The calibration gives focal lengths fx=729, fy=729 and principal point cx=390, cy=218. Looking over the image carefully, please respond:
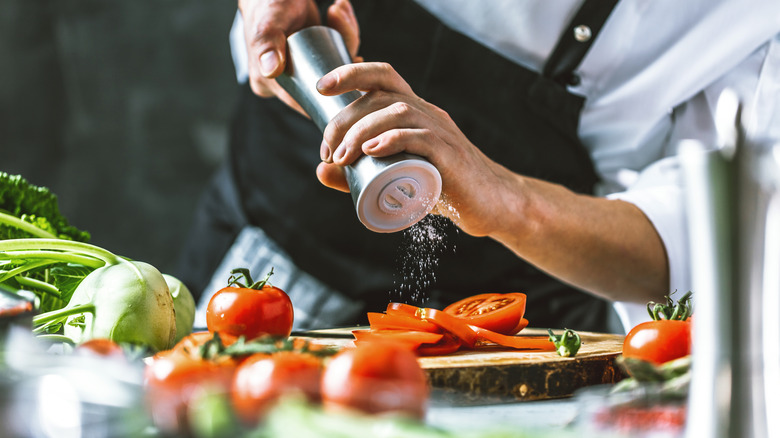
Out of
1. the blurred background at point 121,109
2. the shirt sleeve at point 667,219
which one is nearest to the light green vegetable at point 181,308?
the shirt sleeve at point 667,219

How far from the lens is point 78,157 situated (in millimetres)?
3154

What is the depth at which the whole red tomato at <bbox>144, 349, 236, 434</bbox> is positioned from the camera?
1.35 ft

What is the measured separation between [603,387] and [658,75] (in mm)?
725

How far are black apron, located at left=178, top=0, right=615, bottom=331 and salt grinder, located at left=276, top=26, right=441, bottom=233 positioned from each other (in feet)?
1.03

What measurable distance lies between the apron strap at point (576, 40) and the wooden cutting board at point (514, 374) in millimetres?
615

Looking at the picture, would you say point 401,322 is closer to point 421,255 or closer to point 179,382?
point 421,255

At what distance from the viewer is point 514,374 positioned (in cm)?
79

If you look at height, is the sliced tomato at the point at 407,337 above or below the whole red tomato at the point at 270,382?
below

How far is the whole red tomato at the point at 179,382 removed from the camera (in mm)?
410

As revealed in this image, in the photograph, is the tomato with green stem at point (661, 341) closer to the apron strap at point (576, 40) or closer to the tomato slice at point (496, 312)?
the tomato slice at point (496, 312)

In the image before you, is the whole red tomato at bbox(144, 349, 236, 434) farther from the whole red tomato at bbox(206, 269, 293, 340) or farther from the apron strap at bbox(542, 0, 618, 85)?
the apron strap at bbox(542, 0, 618, 85)

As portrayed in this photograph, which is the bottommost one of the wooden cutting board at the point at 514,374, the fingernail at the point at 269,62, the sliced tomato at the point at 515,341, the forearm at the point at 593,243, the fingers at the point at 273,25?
the wooden cutting board at the point at 514,374

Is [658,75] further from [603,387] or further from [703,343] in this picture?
[703,343]

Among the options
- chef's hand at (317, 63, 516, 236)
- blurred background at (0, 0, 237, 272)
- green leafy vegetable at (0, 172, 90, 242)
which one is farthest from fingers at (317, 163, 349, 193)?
blurred background at (0, 0, 237, 272)
